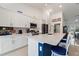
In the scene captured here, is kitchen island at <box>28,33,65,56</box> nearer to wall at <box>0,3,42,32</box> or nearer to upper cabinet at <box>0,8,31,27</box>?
wall at <box>0,3,42,32</box>

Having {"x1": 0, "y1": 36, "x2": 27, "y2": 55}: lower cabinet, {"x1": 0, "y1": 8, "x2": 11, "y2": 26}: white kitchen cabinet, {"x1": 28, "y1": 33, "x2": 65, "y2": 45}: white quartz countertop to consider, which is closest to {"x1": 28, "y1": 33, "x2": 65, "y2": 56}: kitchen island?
{"x1": 28, "y1": 33, "x2": 65, "y2": 45}: white quartz countertop

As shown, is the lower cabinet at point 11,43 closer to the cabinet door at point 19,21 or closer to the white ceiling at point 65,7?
the cabinet door at point 19,21

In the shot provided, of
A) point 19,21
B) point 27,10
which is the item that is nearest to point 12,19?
point 19,21

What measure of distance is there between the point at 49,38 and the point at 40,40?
16 cm

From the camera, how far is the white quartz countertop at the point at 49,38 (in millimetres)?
1619

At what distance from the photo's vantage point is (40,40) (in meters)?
1.67

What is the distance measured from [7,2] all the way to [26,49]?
80cm

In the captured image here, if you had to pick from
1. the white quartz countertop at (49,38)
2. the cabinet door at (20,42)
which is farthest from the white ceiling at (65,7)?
the cabinet door at (20,42)

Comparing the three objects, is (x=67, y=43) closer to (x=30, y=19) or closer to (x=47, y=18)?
(x=47, y=18)

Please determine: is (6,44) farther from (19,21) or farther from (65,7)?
(65,7)

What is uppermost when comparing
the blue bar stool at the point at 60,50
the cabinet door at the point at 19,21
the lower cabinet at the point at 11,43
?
the cabinet door at the point at 19,21

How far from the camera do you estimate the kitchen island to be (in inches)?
63.5

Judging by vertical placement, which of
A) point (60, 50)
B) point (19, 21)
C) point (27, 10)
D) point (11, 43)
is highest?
point (27, 10)

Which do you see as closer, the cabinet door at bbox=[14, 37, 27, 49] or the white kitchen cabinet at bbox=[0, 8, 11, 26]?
the white kitchen cabinet at bbox=[0, 8, 11, 26]
